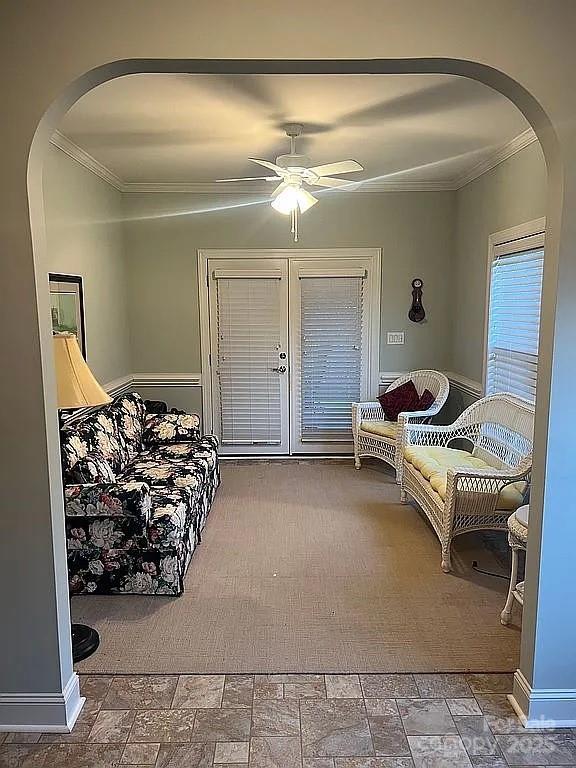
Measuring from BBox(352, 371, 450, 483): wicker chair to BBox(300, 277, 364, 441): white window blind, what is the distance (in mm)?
360

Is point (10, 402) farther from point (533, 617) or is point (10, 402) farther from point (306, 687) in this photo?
point (533, 617)

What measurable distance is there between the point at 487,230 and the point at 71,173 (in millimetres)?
3202

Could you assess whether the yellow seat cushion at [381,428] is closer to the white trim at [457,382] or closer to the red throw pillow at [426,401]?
the red throw pillow at [426,401]

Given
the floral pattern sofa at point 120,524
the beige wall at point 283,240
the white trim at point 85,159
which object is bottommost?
the floral pattern sofa at point 120,524

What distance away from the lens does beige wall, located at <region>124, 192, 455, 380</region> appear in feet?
18.6

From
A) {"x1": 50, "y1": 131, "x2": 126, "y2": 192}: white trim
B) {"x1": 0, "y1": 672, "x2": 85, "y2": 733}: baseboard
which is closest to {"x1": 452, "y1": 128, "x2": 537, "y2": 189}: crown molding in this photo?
{"x1": 50, "y1": 131, "x2": 126, "y2": 192}: white trim

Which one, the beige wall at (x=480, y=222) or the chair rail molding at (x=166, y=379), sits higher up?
the beige wall at (x=480, y=222)

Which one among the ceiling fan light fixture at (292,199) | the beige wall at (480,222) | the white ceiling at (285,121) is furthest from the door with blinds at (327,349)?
the ceiling fan light fixture at (292,199)

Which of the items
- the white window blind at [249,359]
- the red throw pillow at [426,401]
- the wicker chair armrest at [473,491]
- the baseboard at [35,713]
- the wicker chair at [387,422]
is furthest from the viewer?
the white window blind at [249,359]

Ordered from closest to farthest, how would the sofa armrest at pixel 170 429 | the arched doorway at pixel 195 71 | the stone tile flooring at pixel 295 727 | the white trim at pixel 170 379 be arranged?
the arched doorway at pixel 195 71 → the stone tile flooring at pixel 295 727 → the sofa armrest at pixel 170 429 → the white trim at pixel 170 379

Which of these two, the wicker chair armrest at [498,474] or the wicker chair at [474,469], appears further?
the wicker chair at [474,469]

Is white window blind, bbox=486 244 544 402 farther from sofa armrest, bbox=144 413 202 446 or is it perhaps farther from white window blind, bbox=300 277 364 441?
sofa armrest, bbox=144 413 202 446

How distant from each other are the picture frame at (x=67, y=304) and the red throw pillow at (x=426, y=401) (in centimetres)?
287

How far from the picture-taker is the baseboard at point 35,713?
2.22 meters
